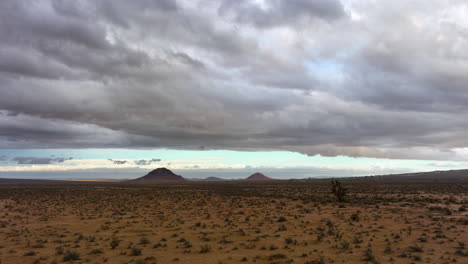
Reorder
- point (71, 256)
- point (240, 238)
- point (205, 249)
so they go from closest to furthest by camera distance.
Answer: point (71, 256) < point (205, 249) < point (240, 238)

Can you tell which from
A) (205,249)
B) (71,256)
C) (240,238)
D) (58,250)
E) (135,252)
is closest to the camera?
(71,256)

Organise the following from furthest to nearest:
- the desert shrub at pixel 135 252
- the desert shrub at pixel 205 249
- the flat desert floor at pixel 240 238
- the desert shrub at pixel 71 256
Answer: the desert shrub at pixel 205 249 → the desert shrub at pixel 135 252 → the desert shrub at pixel 71 256 → the flat desert floor at pixel 240 238

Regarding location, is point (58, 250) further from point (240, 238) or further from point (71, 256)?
point (240, 238)

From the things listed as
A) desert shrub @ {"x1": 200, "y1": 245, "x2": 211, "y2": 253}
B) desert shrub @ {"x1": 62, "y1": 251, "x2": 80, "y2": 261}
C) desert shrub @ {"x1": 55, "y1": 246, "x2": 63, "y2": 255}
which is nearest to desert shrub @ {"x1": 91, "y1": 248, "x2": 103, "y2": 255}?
desert shrub @ {"x1": 62, "y1": 251, "x2": 80, "y2": 261}

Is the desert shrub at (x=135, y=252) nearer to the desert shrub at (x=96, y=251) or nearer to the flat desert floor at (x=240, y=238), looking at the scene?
the flat desert floor at (x=240, y=238)

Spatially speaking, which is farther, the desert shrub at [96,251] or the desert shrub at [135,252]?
the desert shrub at [96,251]

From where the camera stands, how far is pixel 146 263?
15.9 m

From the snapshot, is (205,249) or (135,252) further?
(205,249)

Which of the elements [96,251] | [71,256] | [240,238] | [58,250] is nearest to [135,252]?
[96,251]

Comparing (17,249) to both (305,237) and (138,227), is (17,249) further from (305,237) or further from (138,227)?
(305,237)

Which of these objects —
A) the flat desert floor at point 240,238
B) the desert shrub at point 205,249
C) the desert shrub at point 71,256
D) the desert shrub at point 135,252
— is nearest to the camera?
the flat desert floor at point 240,238

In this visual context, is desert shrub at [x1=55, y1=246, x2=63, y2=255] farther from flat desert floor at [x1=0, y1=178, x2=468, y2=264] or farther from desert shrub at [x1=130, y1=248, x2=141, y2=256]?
desert shrub at [x1=130, y1=248, x2=141, y2=256]

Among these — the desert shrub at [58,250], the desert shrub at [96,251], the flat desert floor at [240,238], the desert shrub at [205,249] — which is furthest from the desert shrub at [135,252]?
the desert shrub at [58,250]

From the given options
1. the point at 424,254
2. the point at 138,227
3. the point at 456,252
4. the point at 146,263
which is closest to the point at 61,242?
the point at 138,227
